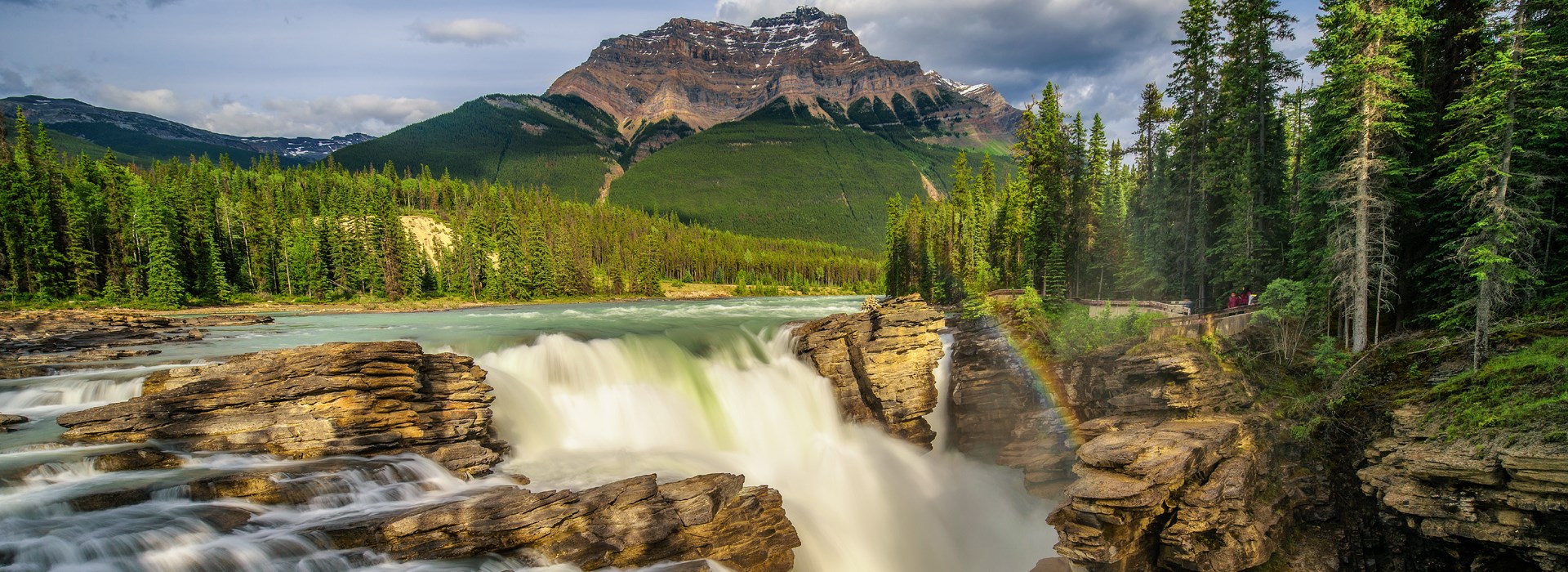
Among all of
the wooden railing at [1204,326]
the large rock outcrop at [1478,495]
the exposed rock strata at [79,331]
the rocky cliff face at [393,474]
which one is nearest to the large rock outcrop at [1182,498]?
the large rock outcrop at [1478,495]

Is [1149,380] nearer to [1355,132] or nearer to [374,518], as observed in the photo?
[1355,132]

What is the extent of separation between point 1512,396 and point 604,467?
73.9ft

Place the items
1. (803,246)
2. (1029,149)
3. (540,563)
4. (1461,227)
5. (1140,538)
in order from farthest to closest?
(803,246) < (1029,149) < (1461,227) < (1140,538) < (540,563)

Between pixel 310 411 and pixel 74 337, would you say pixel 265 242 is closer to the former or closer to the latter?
pixel 74 337

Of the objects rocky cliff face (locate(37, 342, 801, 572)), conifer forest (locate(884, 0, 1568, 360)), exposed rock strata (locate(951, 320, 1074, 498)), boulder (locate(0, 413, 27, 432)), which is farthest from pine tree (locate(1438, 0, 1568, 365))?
boulder (locate(0, 413, 27, 432))

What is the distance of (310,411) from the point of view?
14891 mm

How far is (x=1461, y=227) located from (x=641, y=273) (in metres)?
97.9

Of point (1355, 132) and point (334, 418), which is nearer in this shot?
point (334, 418)

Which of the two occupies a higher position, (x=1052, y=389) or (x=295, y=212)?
(x=295, y=212)

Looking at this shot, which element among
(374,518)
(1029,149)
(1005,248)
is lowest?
(374,518)

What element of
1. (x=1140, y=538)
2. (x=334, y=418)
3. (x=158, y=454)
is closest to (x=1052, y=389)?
(x=1140, y=538)

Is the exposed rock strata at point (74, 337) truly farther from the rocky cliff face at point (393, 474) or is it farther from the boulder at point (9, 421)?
the rocky cliff face at point (393, 474)

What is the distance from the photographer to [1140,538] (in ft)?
47.6

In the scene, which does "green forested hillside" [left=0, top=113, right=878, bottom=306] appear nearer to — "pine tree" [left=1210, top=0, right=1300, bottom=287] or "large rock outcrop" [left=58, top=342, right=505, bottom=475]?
"large rock outcrop" [left=58, top=342, right=505, bottom=475]
